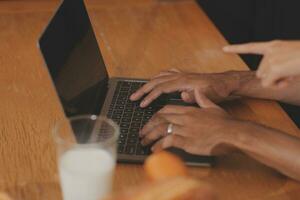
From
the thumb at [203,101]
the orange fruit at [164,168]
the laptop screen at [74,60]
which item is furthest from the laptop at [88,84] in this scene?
the orange fruit at [164,168]

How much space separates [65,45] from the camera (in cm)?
121

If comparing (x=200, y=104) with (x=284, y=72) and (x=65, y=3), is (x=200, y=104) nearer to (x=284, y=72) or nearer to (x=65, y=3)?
(x=284, y=72)

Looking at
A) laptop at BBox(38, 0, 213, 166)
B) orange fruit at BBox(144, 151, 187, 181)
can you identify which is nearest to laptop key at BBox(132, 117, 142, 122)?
laptop at BBox(38, 0, 213, 166)

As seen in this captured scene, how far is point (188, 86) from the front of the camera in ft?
4.56

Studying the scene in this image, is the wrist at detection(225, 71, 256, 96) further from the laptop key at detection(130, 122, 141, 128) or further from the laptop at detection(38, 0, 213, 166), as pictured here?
the laptop key at detection(130, 122, 141, 128)

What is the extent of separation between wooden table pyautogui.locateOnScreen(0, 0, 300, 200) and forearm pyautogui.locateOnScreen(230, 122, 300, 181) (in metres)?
0.04

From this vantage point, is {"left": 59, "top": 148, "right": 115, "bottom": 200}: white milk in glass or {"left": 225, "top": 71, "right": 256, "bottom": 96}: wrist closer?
{"left": 59, "top": 148, "right": 115, "bottom": 200}: white milk in glass

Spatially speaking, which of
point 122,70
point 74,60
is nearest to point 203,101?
point 74,60

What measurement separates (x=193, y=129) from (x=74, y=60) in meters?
0.33

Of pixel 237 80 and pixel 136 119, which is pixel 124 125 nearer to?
pixel 136 119

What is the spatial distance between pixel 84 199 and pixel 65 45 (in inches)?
16.1

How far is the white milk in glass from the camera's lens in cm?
90

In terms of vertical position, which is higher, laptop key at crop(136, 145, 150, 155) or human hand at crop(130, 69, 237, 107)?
laptop key at crop(136, 145, 150, 155)

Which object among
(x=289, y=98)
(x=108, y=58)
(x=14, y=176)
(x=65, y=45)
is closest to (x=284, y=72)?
(x=289, y=98)
